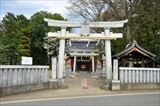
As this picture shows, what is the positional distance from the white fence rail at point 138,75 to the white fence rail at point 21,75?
580 cm

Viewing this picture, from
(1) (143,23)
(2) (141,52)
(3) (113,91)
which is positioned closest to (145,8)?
(1) (143,23)

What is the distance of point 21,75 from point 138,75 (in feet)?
31.8

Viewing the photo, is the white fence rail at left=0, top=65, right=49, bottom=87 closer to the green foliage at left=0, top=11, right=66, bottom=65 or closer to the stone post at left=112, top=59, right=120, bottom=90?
the stone post at left=112, top=59, right=120, bottom=90

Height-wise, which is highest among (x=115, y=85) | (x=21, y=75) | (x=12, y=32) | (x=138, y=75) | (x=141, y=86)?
(x=12, y=32)

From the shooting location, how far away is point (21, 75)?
956 inches

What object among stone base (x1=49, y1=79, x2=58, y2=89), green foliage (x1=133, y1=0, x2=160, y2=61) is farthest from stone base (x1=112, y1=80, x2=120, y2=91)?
green foliage (x1=133, y1=0, x2=160, y2=61)

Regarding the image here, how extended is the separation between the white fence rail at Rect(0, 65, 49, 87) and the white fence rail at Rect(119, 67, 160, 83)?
19.0 ft

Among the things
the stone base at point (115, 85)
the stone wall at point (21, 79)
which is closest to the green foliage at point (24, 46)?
the stone wall at point (21, 79)

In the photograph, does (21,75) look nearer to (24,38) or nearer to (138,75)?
(138,75)

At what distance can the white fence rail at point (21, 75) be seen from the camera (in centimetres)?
2212

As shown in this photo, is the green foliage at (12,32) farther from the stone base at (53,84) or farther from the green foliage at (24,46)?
the stone base at (53,84)

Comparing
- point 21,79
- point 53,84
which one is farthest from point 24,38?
point 21,79

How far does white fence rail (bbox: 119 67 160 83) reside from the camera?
2888cm

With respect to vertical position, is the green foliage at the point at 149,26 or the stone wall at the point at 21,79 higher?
the green foliage at the point at 149,26
